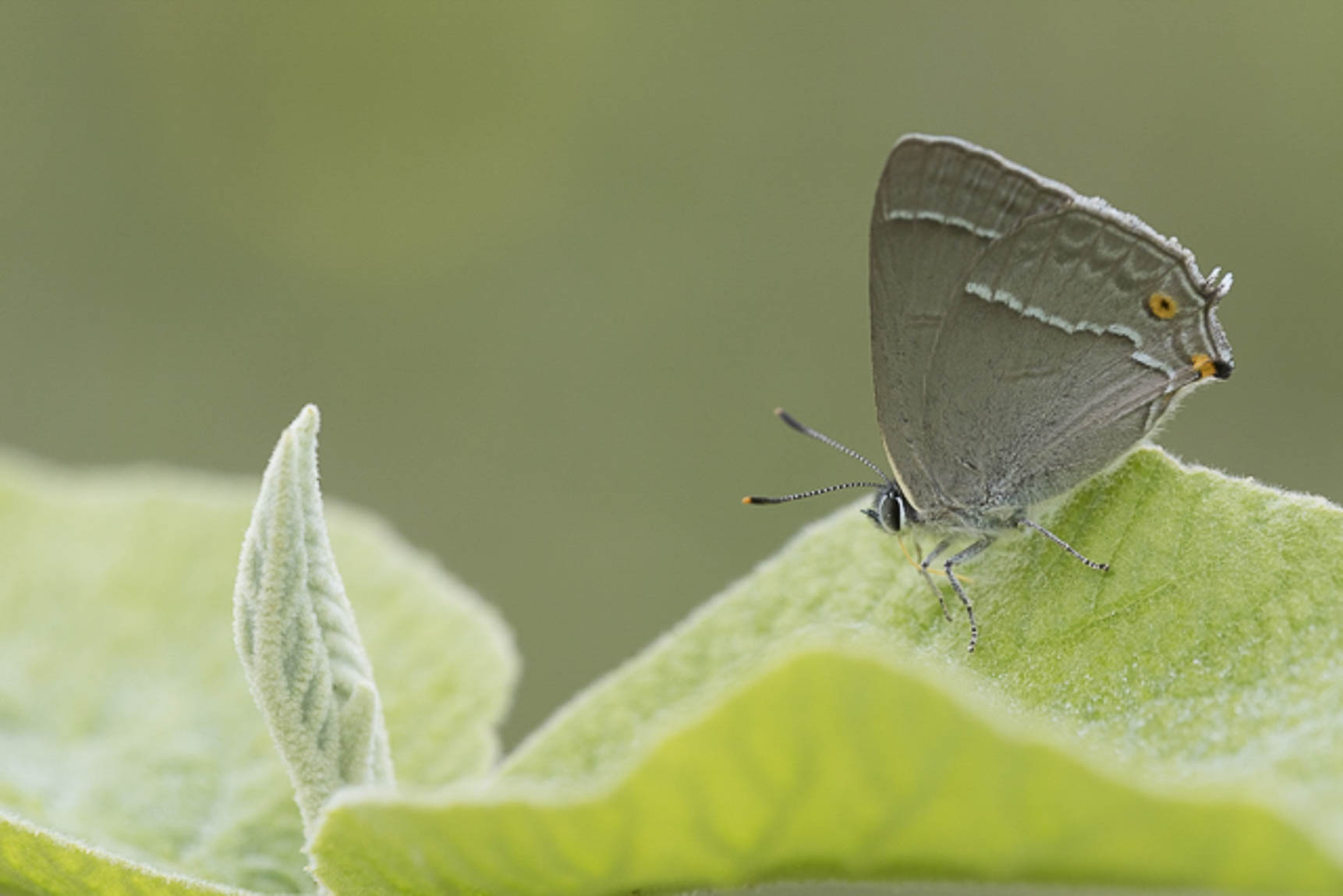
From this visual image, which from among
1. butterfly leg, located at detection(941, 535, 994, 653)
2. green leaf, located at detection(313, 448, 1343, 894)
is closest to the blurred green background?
butterfly leg, located at detection(941, 535, 994, 653)

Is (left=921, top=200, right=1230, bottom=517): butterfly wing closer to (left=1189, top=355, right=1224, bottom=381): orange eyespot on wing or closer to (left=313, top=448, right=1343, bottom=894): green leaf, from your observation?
(left=1189, top=355, right=1224, bottom=381): orange eyespot on wing

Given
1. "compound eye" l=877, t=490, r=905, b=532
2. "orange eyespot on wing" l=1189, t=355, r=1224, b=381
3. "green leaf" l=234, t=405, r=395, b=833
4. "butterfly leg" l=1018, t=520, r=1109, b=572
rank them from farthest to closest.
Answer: "orange eyespot on wing" l=1189, t=355, r=1224, b=381, "compound eye" l=877, t=490, r=905, b=532, "butterfly leg" l=1018, t=520, r=1109, b=572, "green leaf" l=234, t=405, r=395, b=833

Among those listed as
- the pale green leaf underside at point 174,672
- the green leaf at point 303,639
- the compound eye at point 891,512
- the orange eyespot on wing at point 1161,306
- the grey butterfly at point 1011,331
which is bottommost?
the pale green leaf underside at point 174,672

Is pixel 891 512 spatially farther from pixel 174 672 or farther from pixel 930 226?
pixel 174 672

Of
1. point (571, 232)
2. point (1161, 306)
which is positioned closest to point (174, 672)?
point (1161, 306)

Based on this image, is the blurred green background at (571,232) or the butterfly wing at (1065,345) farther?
the blurred green background at (571,232)

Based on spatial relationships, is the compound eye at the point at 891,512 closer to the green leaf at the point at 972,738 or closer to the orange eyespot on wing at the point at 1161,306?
the green leaf at the point at 972,738

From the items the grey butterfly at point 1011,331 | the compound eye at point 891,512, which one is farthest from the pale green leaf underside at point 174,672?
the grey butterfly at point 1011,331

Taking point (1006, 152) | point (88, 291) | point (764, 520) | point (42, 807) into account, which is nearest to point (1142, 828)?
point (42, 807)
